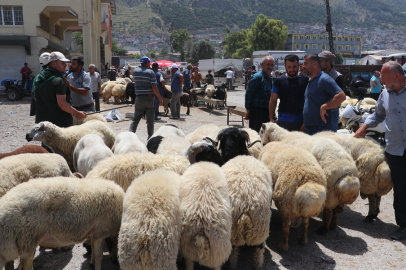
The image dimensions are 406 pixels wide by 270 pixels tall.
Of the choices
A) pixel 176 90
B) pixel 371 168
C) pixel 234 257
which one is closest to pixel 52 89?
pixel 234 257

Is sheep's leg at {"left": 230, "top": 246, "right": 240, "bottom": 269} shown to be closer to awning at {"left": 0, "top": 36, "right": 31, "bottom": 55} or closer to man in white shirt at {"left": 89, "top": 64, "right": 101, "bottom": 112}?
man in white shirt at {"left": 89, "top": 64, "right": 101, "bottom": 112}

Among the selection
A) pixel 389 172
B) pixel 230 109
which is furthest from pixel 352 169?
pixel 230 109

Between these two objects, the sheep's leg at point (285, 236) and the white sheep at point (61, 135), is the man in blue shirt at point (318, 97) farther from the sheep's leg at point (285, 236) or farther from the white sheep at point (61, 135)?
the white sheep at point (61, 135)

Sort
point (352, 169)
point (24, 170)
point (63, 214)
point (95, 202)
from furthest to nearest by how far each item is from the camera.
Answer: point (352, 169) → point (24, 170) → point (95, 202) → point (63, 214)

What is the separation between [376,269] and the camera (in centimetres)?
369

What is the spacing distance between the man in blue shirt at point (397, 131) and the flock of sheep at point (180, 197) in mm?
192

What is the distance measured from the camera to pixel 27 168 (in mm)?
3693

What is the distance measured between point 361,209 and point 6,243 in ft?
16.5

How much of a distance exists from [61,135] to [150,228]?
339cm

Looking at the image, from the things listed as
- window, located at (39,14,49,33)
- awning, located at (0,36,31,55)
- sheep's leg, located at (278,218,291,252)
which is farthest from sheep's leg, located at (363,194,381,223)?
window, located at (39,14,49,33)

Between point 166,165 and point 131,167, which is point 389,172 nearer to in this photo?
point 166,165

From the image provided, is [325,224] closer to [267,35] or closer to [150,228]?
[150,228]

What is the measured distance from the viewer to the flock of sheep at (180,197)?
9.32ft

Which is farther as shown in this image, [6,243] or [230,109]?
[230,109]
